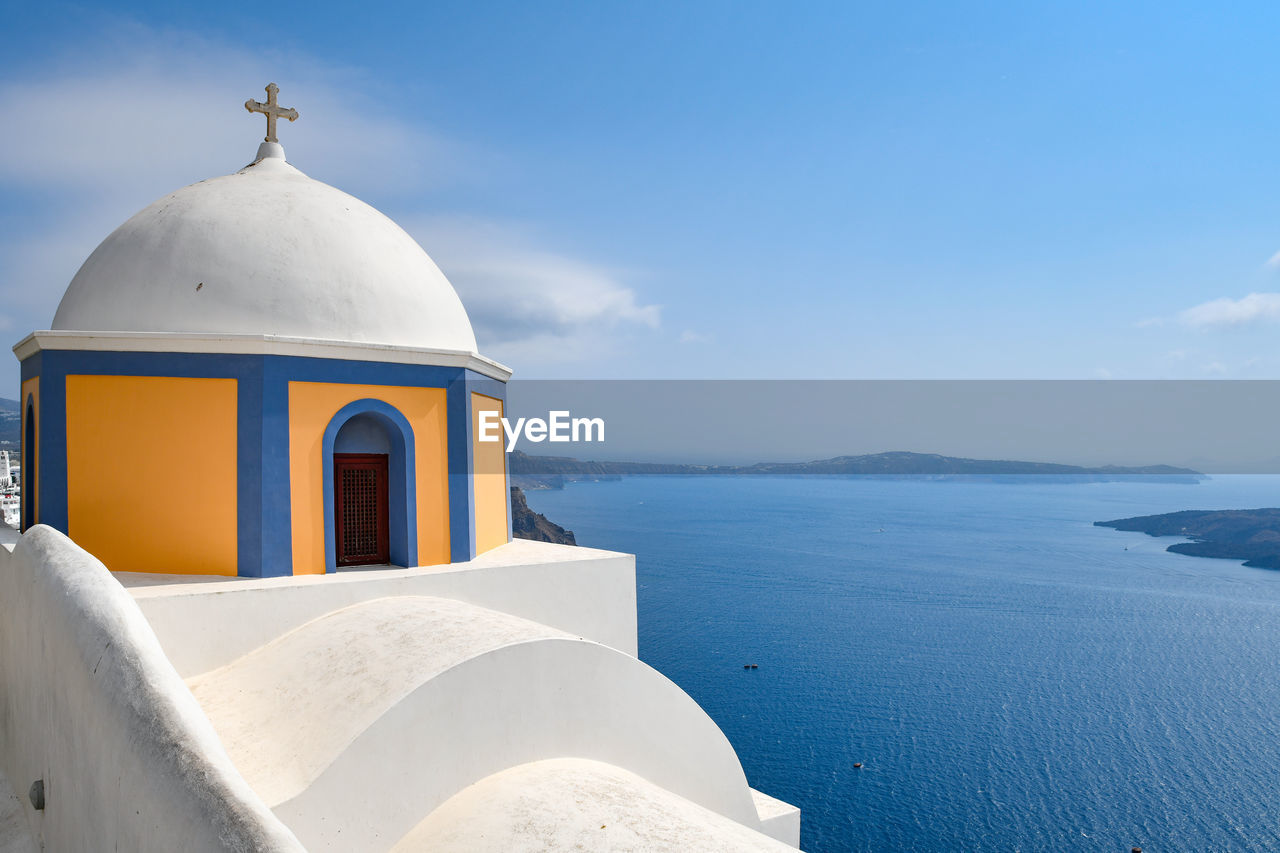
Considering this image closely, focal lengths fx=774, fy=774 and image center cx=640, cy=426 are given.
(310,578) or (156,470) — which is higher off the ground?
(156,470)

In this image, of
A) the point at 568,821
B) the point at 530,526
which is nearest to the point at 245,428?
the point at 568,821

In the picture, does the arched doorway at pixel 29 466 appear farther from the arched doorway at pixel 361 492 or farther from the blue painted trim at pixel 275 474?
the arched doorway at pixel 361 492

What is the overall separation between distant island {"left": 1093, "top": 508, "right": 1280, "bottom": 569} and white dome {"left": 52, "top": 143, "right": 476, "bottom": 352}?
72.1 meters

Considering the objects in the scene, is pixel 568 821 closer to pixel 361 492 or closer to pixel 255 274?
pixel 361 492

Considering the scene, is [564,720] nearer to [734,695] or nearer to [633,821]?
[633,821]

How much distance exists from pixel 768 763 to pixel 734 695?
224 inches

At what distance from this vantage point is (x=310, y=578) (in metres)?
6.54

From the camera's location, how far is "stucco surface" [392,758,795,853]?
13.1 ft

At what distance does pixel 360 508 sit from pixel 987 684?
104 ft

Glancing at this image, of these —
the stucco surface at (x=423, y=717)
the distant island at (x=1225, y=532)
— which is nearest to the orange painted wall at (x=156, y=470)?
the stucco surface at (x=423, y=717)

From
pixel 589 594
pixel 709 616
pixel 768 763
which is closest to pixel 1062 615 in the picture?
pixel 709 616

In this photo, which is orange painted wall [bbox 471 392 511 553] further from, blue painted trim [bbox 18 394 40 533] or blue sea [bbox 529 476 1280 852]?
blue sea [bbox 529 476 1280 852]

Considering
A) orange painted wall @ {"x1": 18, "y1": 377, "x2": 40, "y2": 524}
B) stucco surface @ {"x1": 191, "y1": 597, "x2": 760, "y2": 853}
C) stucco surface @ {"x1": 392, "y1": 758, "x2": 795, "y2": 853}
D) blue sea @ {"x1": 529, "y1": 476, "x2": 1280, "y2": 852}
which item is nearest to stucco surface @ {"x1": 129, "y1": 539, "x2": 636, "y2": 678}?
stucco surface @ {"x1": 191, "y1": 597, "x2": 760, "y2": 853}

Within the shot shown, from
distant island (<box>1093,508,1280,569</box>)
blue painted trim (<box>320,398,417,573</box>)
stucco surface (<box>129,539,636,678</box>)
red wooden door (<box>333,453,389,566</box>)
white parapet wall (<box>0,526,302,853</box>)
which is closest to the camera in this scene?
white parapet wall (<box>0,526,302,853</box>)
